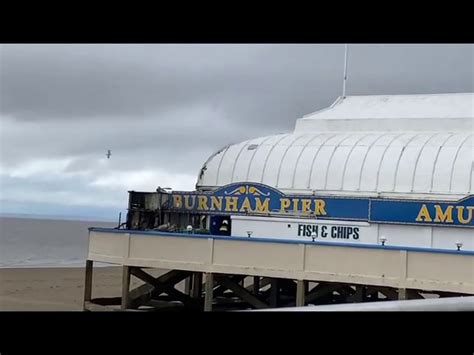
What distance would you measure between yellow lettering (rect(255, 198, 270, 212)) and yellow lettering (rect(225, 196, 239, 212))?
2.31 ft

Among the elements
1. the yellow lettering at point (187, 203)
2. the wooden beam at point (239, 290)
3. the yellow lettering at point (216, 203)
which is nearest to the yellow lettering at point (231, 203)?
the yellow lettering at point (216, 203)

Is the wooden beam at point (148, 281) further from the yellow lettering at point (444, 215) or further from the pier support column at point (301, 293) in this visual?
the yellow lettering at point (444, 215)

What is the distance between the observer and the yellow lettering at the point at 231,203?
23547 millimetres

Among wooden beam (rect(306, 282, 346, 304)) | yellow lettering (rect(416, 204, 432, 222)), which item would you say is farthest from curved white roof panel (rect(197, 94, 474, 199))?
wooden beam (rect(306, 282, 346, 304))

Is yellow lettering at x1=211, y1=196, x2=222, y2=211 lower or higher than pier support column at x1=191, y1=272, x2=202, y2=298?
higher

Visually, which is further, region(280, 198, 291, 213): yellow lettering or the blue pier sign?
region(280, 198, 291, 213): yellow lettering

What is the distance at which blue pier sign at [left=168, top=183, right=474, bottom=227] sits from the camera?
20.6 meters

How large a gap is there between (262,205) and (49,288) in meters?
17.2

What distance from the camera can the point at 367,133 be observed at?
84.7ft

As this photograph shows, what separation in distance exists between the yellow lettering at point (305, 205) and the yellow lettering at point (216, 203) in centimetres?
275

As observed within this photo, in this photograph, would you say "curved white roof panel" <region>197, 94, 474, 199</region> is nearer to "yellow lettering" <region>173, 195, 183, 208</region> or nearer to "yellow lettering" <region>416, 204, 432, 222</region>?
"yellow lettering" <region>416, 204, 432, 222</region>

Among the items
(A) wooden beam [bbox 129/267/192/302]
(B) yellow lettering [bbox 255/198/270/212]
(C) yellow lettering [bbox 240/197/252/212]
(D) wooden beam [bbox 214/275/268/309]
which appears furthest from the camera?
(C) yellow lettering [bbox 240/197/252/212]
